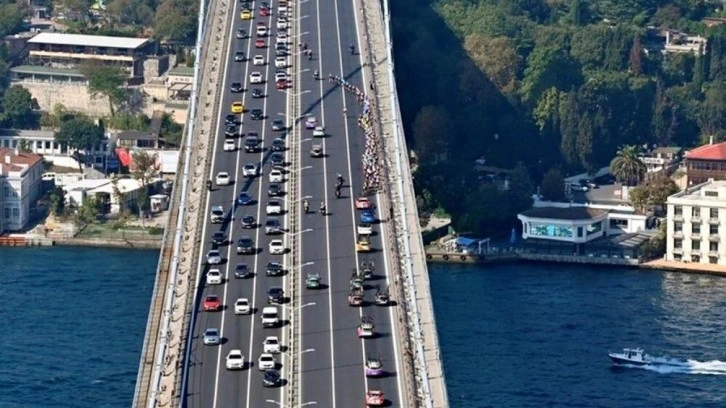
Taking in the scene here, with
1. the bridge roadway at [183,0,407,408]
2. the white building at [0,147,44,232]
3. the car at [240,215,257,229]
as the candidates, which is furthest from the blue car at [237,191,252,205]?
the white building at [0,147,44,232]

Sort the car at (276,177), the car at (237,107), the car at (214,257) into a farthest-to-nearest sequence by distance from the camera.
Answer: the car at (237,107) → the car at (276,177) → the car at (214,257)

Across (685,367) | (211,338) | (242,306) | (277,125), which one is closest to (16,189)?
(277,125)

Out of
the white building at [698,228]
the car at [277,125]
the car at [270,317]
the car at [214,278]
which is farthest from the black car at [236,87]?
the car at [270,317]

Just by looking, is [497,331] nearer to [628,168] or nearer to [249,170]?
[249,170]

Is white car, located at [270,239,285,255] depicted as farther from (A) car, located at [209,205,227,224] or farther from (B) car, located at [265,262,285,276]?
(A) car, located at [209,205,227,224]

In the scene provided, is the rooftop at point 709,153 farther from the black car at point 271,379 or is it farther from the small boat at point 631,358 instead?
the black car at point 271,379

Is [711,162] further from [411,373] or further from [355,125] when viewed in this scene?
[411,373]
